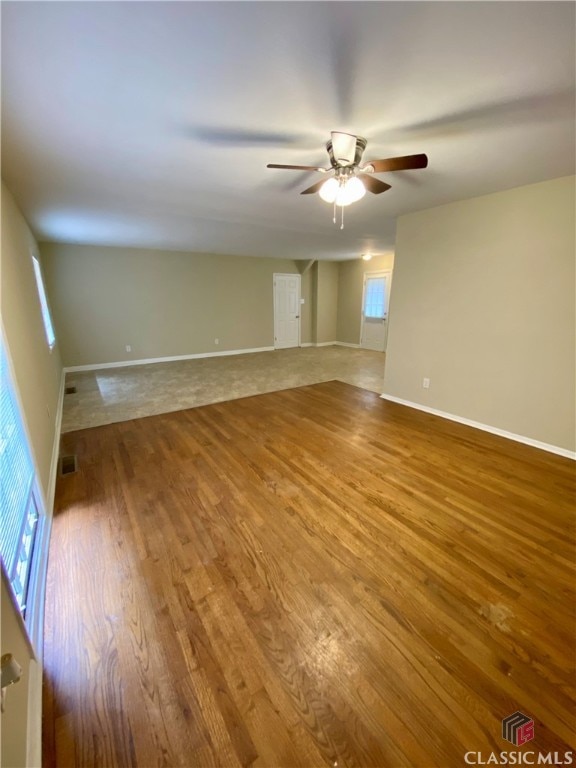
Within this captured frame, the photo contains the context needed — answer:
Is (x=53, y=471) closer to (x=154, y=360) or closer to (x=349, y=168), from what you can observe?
(x=349, y=168)

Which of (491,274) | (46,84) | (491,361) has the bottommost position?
(491,361)

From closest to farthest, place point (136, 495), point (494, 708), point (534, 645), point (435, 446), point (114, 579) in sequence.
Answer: point (494, 708) < point (534, 645) < point (114, 579) < point (136, 495) < point (435, 446)

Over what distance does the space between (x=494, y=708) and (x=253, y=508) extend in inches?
57.7

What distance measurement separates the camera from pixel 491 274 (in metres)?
3.05

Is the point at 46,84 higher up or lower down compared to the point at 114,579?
higher up

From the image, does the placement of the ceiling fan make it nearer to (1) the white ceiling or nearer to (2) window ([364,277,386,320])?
(1) the white ceiling

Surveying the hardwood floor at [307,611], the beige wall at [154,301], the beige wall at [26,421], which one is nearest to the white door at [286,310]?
the beige wall at [154,301]

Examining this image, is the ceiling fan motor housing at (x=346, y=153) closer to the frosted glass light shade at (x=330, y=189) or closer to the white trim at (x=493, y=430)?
the frosted glass light shade at (x=330, y=189)

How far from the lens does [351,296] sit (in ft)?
26.5

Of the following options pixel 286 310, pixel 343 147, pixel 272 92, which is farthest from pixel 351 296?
pixel 272 92

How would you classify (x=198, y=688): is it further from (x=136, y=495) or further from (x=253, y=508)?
(x=136, y=495)

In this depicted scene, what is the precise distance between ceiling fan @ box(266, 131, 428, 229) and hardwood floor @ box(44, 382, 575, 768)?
211 centimetres

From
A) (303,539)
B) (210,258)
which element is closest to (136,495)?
(303,539)

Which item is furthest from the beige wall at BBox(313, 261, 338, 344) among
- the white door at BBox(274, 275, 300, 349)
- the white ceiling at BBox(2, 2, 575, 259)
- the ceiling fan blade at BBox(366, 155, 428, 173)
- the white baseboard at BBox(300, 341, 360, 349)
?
the ceiling fan blade at BBox(366, 155, 428, 173)
